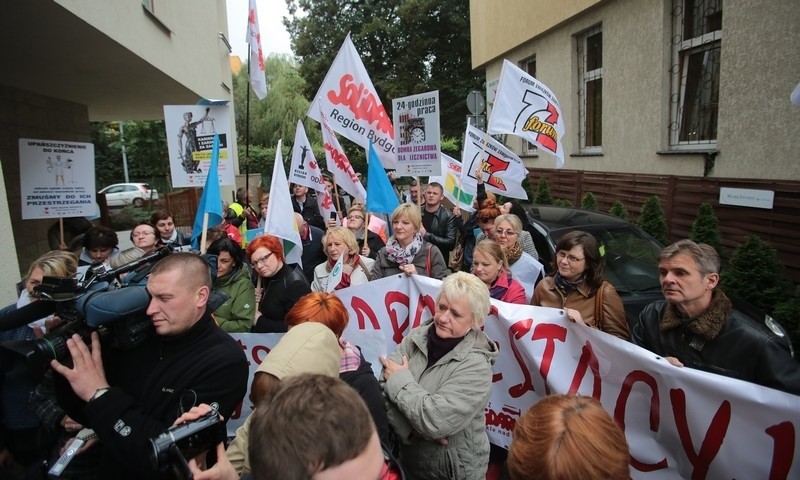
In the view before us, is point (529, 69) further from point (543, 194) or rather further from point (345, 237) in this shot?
point (345, 237)

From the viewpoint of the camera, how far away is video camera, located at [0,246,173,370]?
5.55ft

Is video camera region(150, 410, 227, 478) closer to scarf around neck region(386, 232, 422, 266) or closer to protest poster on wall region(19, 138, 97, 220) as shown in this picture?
scarf around neck region(386, 232, 422, 266)

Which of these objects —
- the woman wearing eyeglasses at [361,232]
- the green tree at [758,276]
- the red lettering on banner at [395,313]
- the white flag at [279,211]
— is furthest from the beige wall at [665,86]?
the white flag at [279,211]

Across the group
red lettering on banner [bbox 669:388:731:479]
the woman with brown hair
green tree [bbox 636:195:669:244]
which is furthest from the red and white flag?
green tree [bbox 636:195:669:244]

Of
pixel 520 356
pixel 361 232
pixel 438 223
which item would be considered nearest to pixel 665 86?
pixel 438 223

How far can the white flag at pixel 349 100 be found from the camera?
18.4 feet

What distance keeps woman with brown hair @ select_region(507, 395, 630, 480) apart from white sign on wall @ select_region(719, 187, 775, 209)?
6.72m

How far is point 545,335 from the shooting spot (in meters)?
2.94

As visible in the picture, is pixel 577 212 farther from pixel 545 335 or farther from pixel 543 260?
pixel 545 335

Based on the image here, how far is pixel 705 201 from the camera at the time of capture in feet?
24.9

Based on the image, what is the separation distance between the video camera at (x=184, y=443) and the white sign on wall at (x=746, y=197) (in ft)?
24.6

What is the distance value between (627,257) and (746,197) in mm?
3051

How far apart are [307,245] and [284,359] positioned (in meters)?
3.70

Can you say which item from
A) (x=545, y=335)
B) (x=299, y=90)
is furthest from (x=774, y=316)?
(x=299, y=90)
